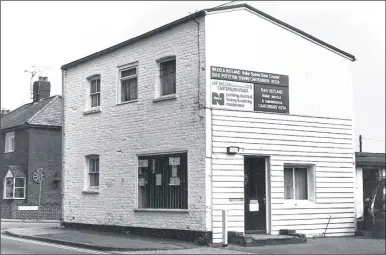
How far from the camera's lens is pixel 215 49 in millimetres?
15398

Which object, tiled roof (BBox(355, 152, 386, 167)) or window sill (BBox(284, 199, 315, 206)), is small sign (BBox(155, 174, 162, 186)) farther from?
tiled roof (BBox(355, 152, 386, 167))

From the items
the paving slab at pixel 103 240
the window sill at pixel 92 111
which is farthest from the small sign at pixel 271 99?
the window sill at pixel 92 111

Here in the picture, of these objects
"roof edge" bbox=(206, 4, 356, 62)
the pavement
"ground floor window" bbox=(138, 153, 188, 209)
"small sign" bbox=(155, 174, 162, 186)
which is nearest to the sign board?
"ground floor window" bbox=(138, 153, 188, 209)

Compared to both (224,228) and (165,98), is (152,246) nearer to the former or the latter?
(224,228)

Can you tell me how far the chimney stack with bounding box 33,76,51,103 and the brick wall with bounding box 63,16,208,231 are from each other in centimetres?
1740

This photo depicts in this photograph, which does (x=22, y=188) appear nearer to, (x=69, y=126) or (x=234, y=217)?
(x=69, y=126)

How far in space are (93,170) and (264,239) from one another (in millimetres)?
8056

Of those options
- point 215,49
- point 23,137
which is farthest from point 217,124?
point 23,137

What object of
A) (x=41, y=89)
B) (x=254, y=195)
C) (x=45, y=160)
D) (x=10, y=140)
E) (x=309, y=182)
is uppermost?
(x=41, y=89)

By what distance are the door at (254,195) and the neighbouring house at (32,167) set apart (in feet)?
63.4

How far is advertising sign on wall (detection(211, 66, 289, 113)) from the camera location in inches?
603

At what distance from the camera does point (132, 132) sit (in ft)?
58.1

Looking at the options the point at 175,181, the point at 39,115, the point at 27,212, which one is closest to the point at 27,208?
the point at 27,212

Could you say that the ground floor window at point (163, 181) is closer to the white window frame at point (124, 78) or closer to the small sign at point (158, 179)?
the small sign at point (158, 179)
